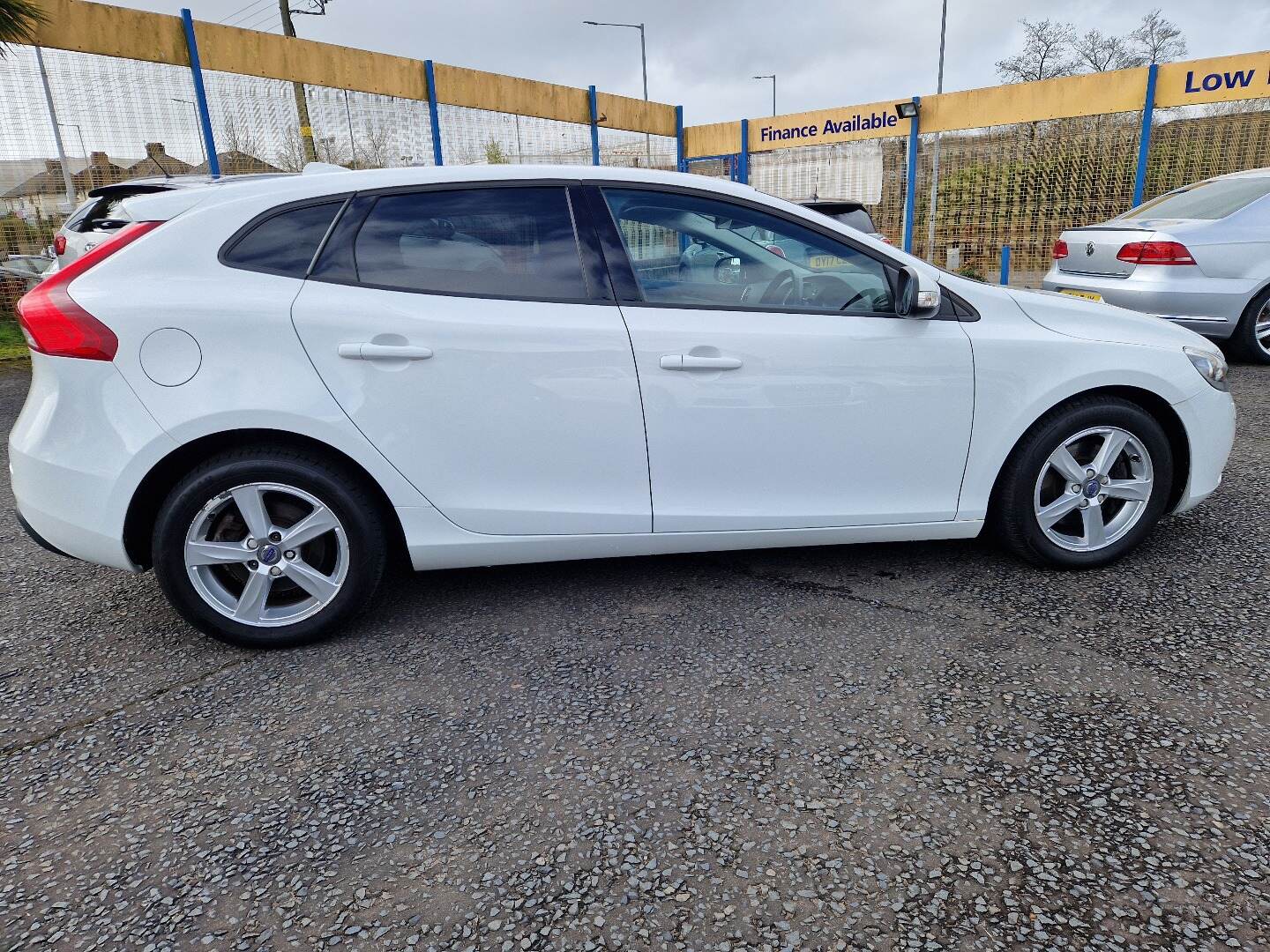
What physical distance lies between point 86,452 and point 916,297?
2.85 m

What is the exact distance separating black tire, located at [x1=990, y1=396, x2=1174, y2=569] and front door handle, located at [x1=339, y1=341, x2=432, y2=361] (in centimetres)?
227

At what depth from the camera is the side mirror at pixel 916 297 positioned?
308cm

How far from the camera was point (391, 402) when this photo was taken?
284cm

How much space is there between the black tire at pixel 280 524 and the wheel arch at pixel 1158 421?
2.37m

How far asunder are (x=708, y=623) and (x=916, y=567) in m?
1.02

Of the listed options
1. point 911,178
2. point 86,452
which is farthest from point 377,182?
point 911,178

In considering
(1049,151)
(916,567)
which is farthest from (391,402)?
(1049,151)

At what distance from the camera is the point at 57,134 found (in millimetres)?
8711

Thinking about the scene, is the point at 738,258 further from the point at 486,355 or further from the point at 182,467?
the point at 182,467

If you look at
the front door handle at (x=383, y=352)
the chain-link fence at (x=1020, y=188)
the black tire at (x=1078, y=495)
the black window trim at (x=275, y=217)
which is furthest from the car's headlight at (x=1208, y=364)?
the chain-link fence at (x=1020, y=188)

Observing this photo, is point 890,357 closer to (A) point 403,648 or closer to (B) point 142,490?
(A) point 403,648

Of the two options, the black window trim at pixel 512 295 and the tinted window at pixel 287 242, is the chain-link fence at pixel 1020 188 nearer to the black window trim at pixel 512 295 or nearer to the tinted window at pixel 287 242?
the black window trim at pixel 512 295

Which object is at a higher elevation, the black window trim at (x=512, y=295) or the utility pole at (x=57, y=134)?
the utility pole at (x=57, y=134)

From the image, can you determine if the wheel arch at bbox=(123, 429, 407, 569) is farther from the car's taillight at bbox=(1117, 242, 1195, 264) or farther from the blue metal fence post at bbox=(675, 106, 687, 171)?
the blue metal fence post at bbox=(675, 106, 687, 171)
